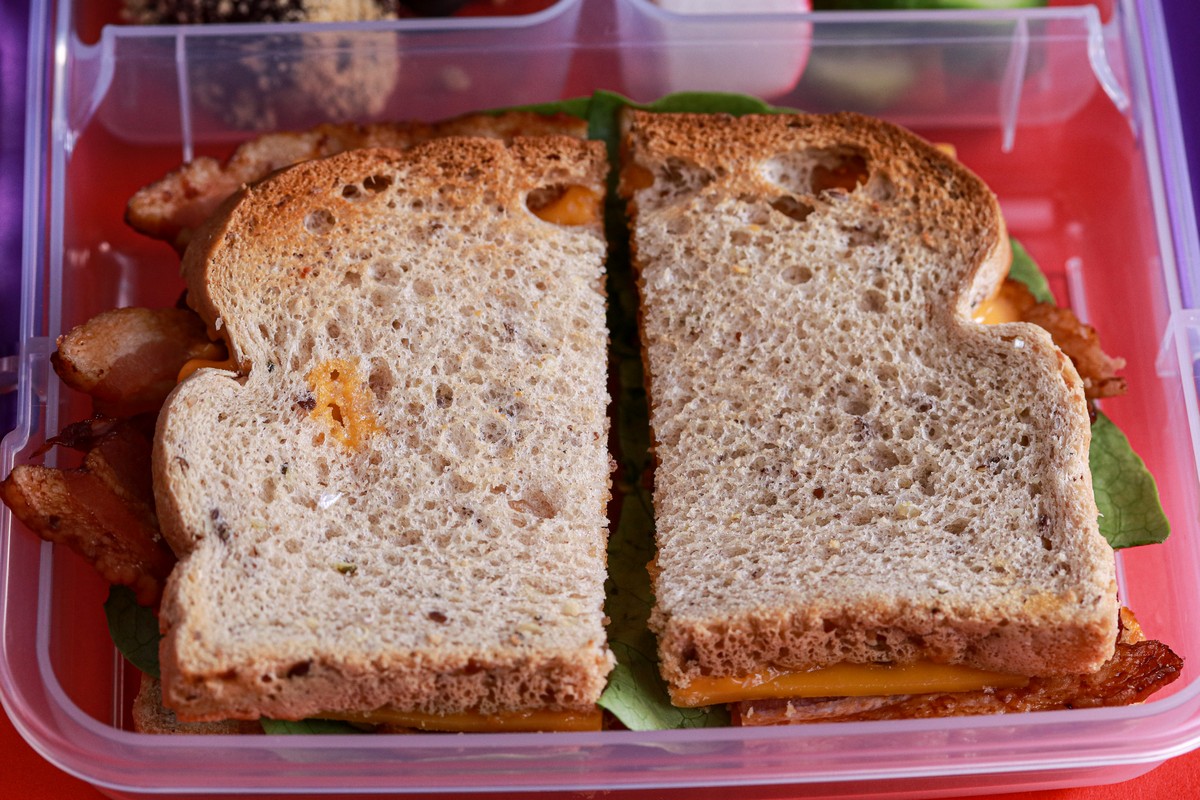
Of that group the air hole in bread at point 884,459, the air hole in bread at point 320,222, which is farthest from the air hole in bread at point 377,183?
the air hole in bread at point 884,459

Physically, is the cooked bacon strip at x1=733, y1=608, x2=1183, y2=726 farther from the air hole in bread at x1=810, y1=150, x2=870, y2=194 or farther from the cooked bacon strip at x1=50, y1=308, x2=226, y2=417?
the cooked bacon strip at x1=50, y1=308, x2=226, y2=417

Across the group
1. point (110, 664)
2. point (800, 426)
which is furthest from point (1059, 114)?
point (110, 664)

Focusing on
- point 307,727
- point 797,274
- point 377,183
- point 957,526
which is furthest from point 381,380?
point 957,526

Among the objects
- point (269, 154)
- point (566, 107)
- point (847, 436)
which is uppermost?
point (566, 107)

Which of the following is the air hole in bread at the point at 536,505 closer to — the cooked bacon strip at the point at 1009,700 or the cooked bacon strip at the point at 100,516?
the cooked bacon strip at the point at 1009,700

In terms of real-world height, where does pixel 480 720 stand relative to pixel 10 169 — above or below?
below

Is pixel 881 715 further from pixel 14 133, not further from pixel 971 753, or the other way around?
pixel 14 133

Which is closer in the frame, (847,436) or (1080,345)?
(847,436)

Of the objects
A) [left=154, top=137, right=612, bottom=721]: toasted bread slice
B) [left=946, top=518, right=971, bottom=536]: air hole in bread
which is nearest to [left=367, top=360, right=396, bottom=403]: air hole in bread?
[left=154, top=137, right=612, bottom=721]: toasted bread slice

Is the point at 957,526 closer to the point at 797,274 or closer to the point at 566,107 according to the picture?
the point at 797,274
